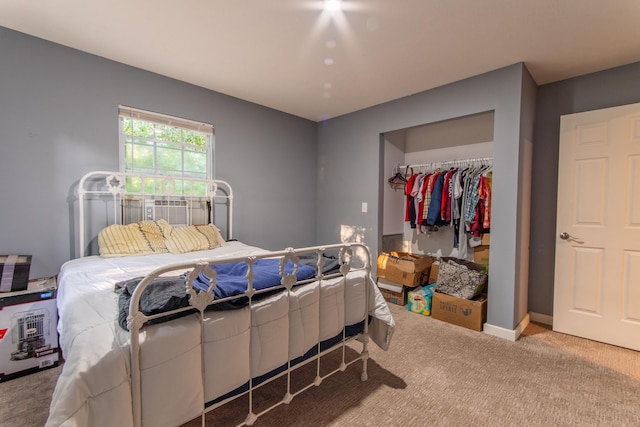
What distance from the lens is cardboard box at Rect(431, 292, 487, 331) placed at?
2652 millimetres

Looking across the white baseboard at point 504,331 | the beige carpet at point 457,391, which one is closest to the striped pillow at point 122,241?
the beige carpet at point 457,391

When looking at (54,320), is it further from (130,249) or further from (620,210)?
(620,210)

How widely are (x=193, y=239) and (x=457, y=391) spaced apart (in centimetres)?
241

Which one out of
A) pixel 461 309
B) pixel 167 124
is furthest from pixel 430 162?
pixel 167 124

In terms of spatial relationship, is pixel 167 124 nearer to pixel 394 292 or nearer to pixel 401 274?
pixel 401 274

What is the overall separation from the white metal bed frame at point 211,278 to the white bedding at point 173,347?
0.03m

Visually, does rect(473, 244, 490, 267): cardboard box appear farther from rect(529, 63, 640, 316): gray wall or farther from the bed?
the bed

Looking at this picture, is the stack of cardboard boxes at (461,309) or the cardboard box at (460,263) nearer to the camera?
the stack of cardboard boxes at (461,309)

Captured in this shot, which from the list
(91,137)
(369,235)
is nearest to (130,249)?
(91,137)

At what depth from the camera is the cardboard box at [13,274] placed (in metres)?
1.87

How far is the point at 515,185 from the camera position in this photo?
2.48 meters

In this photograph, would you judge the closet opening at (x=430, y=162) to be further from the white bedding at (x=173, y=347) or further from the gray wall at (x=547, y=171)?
the white bedding at (x=173, y=347)

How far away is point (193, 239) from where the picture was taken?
2.70 meters

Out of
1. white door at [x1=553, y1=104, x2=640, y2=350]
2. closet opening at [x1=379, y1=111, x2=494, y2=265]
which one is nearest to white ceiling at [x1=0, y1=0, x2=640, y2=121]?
white door at [x1=553, y1=104, x2=640, y2=350]
